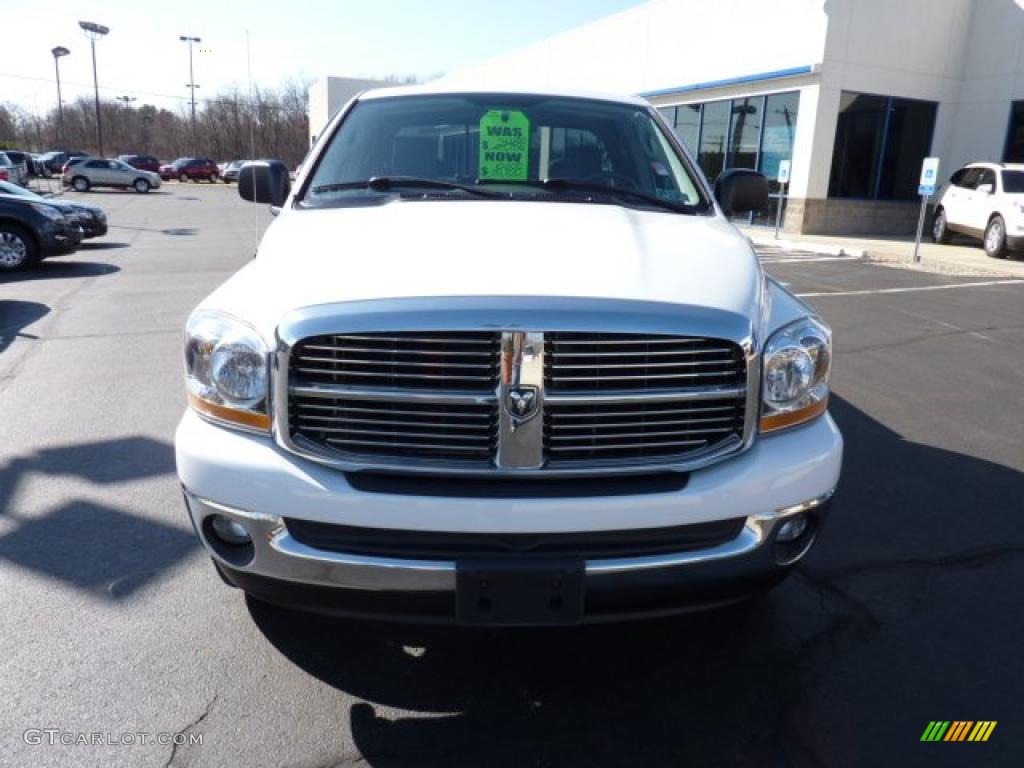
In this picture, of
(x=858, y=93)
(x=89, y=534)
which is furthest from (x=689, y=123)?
(x=89, y=534)

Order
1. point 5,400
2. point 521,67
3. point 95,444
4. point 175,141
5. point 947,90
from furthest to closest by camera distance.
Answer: point 175,141, point 521,67, point 947,90, point 5,400, point 95,444

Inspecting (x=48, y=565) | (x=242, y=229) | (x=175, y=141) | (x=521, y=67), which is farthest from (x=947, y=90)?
(x=175, y=141)

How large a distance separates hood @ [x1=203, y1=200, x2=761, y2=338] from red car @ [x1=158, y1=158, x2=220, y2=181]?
5878cm

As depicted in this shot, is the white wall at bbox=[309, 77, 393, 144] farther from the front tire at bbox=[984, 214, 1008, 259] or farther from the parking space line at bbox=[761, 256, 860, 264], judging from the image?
the front tire at bbox=[984, 214, 1008, 259]

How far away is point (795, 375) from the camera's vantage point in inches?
95.9

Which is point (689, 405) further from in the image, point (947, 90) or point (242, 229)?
point (947, 90)

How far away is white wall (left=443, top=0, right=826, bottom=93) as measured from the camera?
63.8 feet

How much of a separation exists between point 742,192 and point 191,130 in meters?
102

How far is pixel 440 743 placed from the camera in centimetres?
235

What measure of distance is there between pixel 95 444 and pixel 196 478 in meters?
2.89

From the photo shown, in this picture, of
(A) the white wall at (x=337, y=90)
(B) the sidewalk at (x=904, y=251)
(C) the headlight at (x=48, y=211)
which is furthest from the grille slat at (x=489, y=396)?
(A) the white wall at (x=337, y=90)

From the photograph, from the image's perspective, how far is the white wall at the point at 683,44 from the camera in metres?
19.5

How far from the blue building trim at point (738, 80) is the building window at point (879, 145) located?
137 cm

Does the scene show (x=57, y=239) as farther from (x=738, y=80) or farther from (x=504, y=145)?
(x=738, y=80)
